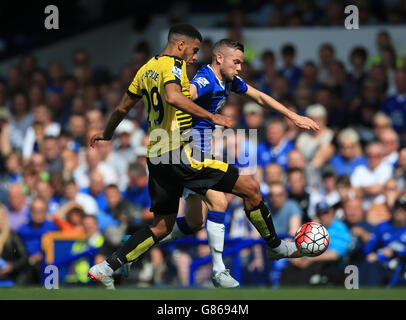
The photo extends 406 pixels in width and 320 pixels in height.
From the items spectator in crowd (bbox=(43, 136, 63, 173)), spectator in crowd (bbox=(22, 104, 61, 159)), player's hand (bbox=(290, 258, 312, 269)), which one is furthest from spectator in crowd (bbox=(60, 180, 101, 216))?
player's hand (bbox=(290, 258, 312, 269))

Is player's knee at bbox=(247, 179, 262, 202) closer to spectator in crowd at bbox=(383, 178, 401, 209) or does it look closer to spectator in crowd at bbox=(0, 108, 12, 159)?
spectator in crowd at bbox=(383, 178, 401, 209)

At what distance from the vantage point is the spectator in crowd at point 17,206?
1232cm

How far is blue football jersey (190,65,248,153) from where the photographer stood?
7.52m

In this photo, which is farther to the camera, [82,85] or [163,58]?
[82,85]

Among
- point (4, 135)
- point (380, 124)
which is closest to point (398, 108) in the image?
point (380, 124)

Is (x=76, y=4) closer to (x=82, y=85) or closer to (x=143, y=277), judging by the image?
(x=82, y=85)

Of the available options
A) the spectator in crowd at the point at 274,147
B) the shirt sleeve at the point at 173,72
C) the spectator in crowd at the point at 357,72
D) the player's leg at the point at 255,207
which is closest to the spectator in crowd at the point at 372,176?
the spectator in crowd at the point at 274,147

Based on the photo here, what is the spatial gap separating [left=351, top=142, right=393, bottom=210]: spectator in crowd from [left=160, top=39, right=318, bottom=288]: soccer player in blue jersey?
367cm

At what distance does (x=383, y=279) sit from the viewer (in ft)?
32.6

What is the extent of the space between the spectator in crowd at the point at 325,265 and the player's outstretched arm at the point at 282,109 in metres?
2.85

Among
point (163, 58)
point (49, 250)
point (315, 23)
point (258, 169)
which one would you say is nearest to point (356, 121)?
point (258, 169)

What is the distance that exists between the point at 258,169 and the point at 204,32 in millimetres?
3467

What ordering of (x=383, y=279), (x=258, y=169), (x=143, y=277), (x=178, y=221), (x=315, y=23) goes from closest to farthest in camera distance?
(x=178, y=221)
(x=383, y=279)
(x=143, y=277)
(x=258, y=169)
(x=315, y=23)
